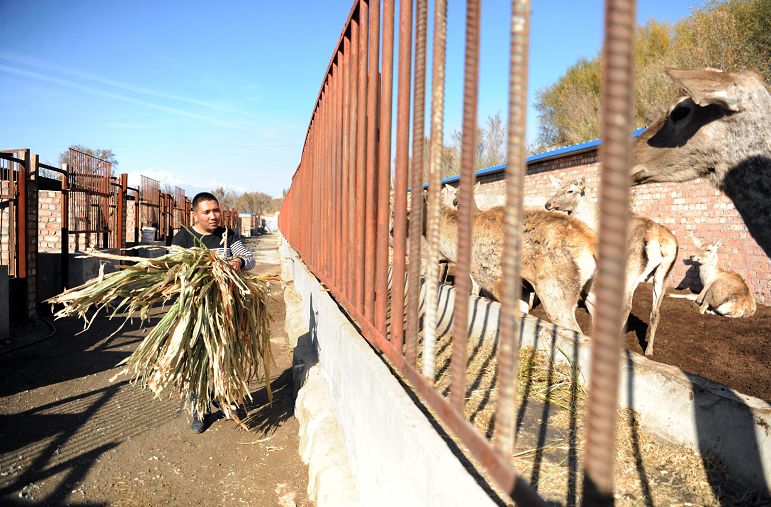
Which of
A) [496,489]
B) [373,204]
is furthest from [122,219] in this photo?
[496,489]

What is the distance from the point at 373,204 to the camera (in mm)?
3350


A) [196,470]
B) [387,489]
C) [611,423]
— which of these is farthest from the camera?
[196,470]

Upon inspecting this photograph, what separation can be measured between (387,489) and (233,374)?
2.26 metres

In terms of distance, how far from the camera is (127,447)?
13.2 ft

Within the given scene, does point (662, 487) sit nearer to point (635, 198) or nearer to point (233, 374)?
point (233, 374)

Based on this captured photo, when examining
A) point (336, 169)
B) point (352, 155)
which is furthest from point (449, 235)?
point (352, 155)

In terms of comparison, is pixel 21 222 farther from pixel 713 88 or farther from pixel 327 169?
pixel 713 88

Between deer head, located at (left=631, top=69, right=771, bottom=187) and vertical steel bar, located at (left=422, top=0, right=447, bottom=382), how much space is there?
208 cm

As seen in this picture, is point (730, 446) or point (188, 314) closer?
point (730, 446)

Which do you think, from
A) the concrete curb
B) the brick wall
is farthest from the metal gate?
the brick wall

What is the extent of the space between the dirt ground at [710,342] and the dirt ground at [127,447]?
4.16 m

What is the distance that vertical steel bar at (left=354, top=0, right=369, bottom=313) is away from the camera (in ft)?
11.8

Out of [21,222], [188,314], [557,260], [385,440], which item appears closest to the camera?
[385,440]

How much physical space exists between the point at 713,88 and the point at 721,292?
20.6 feet
